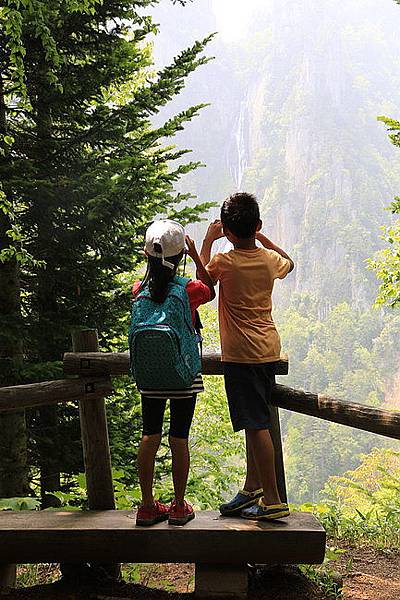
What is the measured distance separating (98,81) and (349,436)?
2191 inches

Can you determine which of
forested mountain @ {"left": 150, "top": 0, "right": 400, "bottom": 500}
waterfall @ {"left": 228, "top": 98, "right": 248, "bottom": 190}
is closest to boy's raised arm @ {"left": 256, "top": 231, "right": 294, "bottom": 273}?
forested mountain @ {"left": 150, "top": 0, "right": 400, "bottom": 500}

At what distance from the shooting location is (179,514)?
3170mm

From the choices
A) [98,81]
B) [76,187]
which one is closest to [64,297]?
[76,187]

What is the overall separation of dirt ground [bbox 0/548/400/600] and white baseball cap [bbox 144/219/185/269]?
1714 mm

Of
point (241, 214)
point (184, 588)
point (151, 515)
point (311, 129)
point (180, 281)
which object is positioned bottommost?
point (184, 588)

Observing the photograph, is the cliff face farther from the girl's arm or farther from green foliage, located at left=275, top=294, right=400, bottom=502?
the girl's arm

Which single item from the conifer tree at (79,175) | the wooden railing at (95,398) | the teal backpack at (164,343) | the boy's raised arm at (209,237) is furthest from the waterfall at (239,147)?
the teal backpack at (164,343)

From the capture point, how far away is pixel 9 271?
631cm

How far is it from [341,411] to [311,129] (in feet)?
387

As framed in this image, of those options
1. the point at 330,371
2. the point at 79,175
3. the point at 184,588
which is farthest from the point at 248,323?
the point at 330,371

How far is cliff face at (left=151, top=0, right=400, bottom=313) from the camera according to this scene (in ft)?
317

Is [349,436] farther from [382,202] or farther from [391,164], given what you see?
[391,164]

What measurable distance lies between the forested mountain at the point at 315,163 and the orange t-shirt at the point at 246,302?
51972 mm

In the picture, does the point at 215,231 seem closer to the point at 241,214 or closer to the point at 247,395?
the point at 241,214
